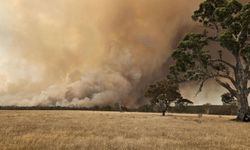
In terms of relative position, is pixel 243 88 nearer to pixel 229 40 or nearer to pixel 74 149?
pixel 229 40

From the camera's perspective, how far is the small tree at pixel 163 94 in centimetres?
8850

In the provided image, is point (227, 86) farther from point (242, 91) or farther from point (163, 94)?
point (163, 94)

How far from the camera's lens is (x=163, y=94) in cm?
8944

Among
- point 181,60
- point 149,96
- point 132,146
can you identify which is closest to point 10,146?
point 132,146

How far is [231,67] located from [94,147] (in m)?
41.0

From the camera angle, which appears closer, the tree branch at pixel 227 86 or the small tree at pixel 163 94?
the tree branch at pixel 227 86

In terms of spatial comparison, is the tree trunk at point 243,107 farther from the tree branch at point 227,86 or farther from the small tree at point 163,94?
the small tree at point 163,94

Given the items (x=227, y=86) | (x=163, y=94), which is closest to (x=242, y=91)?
(x=227, y=86)

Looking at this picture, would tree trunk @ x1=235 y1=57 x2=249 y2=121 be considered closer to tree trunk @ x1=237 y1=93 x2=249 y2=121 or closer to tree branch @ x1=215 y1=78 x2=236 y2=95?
tree trunk @ x1=237 y1=93 x2=249 y2=121

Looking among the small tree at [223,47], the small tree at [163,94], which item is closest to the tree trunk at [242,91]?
the small tree at [223,47]

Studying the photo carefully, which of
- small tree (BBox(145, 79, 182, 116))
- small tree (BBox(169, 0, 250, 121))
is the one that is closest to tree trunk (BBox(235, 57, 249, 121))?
small tree (BBox(169, 0, 250, 121))

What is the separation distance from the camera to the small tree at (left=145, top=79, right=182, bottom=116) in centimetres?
8850

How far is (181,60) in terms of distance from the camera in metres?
53.0

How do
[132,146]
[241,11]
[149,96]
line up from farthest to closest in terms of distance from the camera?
[149,96] < [241,11] < [132,146]
